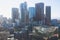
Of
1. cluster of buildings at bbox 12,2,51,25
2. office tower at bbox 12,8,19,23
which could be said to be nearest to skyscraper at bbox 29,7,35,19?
cluster of buildings at bbox 12,2,51,25

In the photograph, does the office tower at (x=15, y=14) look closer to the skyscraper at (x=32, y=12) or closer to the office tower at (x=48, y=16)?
the skyscraper at (x=32, y=12)

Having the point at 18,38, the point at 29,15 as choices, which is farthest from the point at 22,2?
the point at 18,38

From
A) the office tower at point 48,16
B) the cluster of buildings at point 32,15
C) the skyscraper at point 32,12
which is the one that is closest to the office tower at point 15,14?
the cluster of buildings at point 32,15

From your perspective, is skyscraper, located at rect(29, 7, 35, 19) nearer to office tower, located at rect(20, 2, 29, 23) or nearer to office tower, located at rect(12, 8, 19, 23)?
office tower, located at rect(20, 2, 29, 23)

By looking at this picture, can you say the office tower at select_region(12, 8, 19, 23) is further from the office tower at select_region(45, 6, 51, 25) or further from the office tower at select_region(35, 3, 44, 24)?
the office tower at select_region(45, 6, 51, 25)

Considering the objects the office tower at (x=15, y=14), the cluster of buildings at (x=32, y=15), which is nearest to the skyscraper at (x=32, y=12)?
the cluster of buildings at (x=32, y=15)

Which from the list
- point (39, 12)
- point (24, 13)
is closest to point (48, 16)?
point (39, 12)

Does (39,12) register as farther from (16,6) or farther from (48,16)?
(16,6)

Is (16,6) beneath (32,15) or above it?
above

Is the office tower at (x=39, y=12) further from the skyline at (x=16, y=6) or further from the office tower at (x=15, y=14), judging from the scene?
the office tower at (x=15, y=14)

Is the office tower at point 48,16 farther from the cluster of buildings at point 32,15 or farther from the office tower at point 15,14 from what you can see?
the office tower at point 15,14

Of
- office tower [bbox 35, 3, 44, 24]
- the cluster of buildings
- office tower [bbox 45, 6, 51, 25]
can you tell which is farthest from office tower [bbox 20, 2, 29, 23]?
office tower [bbox 45, 6, 51, 25]

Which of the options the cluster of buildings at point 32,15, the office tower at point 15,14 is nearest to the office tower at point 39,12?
the cluster of buildings at point 32,15
